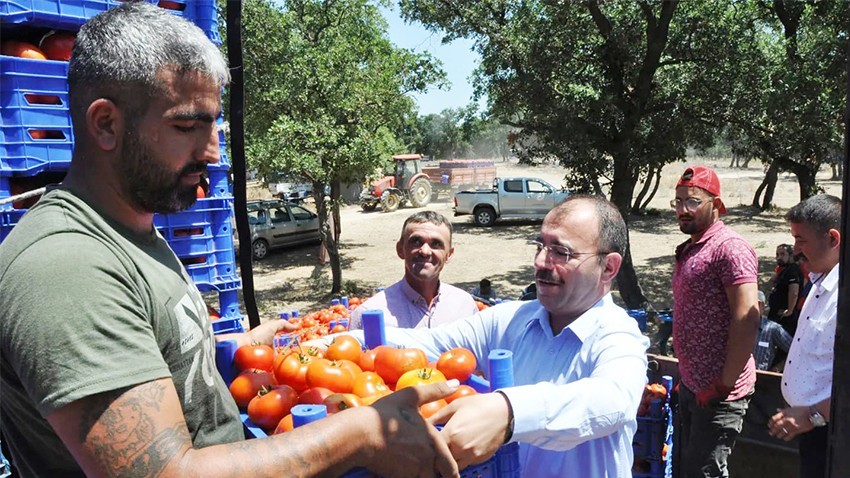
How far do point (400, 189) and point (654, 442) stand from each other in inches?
1069

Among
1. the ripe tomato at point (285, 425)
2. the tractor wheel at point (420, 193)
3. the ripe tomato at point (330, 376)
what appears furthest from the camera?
the tractor wheel at point (420, 193)

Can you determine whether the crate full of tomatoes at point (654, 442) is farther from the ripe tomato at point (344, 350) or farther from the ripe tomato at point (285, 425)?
the ripe tomato at point (285, 425)

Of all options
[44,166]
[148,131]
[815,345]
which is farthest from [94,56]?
[815,345]

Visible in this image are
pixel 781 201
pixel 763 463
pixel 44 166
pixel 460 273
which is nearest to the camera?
pixel 44 166

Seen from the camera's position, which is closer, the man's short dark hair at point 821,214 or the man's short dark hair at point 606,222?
the man's short dark hair at point 606,222

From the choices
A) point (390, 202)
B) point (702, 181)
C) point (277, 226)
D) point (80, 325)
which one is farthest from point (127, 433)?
point (390, 202)

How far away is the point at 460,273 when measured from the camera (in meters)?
14.8

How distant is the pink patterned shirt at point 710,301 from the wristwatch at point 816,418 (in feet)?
1.41

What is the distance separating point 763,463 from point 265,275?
13586 millimetres

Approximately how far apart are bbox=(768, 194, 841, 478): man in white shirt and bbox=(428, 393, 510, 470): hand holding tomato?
87.9 inches

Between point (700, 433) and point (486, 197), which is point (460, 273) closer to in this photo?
point (486, 197)

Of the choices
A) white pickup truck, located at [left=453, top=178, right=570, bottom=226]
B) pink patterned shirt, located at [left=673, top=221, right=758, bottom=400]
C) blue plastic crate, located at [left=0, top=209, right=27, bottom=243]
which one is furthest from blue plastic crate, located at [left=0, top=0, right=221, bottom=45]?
white pickup truck, located at [left=453, top=178, right=570, bottom=226]

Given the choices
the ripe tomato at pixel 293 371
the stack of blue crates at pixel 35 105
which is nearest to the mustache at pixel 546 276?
the ripe tomato at pixel 293 371

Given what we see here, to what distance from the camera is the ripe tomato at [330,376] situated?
168cm
